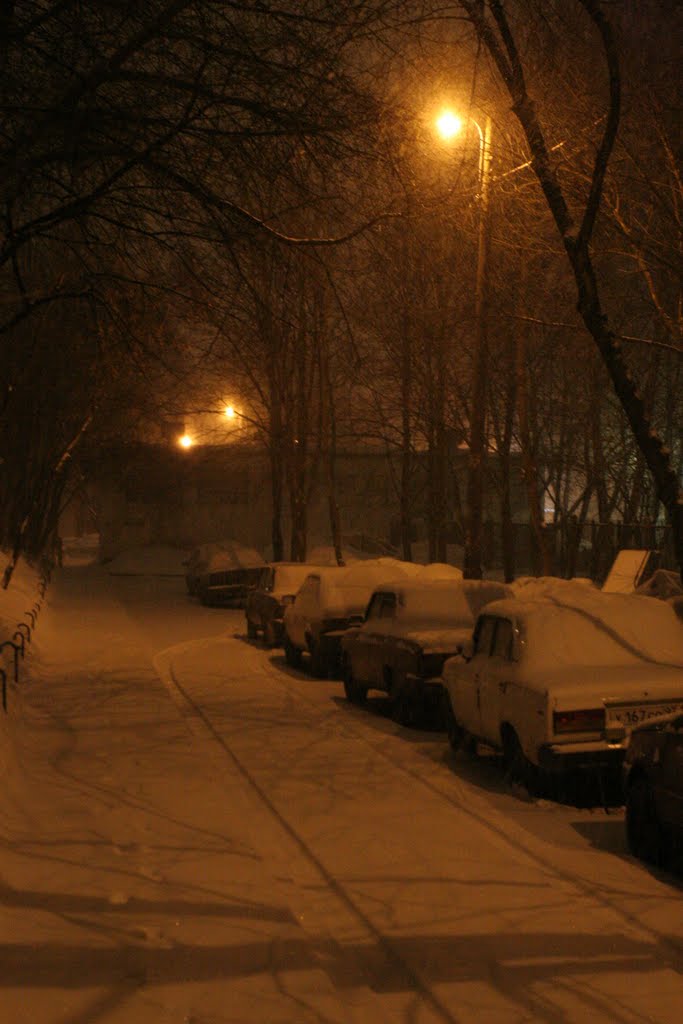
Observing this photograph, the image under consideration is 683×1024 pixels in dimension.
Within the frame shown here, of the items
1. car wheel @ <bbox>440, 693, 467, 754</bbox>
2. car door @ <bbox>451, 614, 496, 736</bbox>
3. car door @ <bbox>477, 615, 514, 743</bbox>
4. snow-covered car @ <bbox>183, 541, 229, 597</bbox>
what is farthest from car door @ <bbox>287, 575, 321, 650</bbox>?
snow-covered car @ <bbox>183, 541, 229, 597</bbox>

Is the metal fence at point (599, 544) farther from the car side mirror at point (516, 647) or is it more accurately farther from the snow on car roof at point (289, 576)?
the car side mirror at point (516, 647)

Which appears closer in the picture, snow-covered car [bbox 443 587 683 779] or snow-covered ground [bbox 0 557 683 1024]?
snow-covered ground [bbox 0 557 683 1024]

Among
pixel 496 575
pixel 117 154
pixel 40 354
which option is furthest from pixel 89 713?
pixel 496 575

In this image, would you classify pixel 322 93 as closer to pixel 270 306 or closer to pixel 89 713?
pixel 270 306

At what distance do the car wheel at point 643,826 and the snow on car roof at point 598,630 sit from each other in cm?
238

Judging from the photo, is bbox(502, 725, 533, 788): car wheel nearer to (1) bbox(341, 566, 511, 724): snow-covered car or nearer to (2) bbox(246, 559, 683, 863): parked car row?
(2) bbox(246, 559, 683, 863): parked car row

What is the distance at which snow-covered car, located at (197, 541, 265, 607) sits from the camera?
3684 centimetres

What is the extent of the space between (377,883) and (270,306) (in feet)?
20.3

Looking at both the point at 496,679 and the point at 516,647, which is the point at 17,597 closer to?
the point at 496,679

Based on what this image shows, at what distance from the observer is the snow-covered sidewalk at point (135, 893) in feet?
17.4

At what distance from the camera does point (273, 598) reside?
24297 mm

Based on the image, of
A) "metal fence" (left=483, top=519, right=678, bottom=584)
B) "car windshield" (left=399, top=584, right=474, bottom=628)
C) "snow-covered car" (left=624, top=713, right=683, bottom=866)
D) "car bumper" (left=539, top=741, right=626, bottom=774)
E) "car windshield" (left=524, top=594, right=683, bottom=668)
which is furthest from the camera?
"metal fence" (left=483, top=519, right=678, bottom=584)

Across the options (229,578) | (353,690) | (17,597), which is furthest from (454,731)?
(229,578)

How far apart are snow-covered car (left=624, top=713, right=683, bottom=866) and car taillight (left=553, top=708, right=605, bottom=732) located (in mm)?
1140
